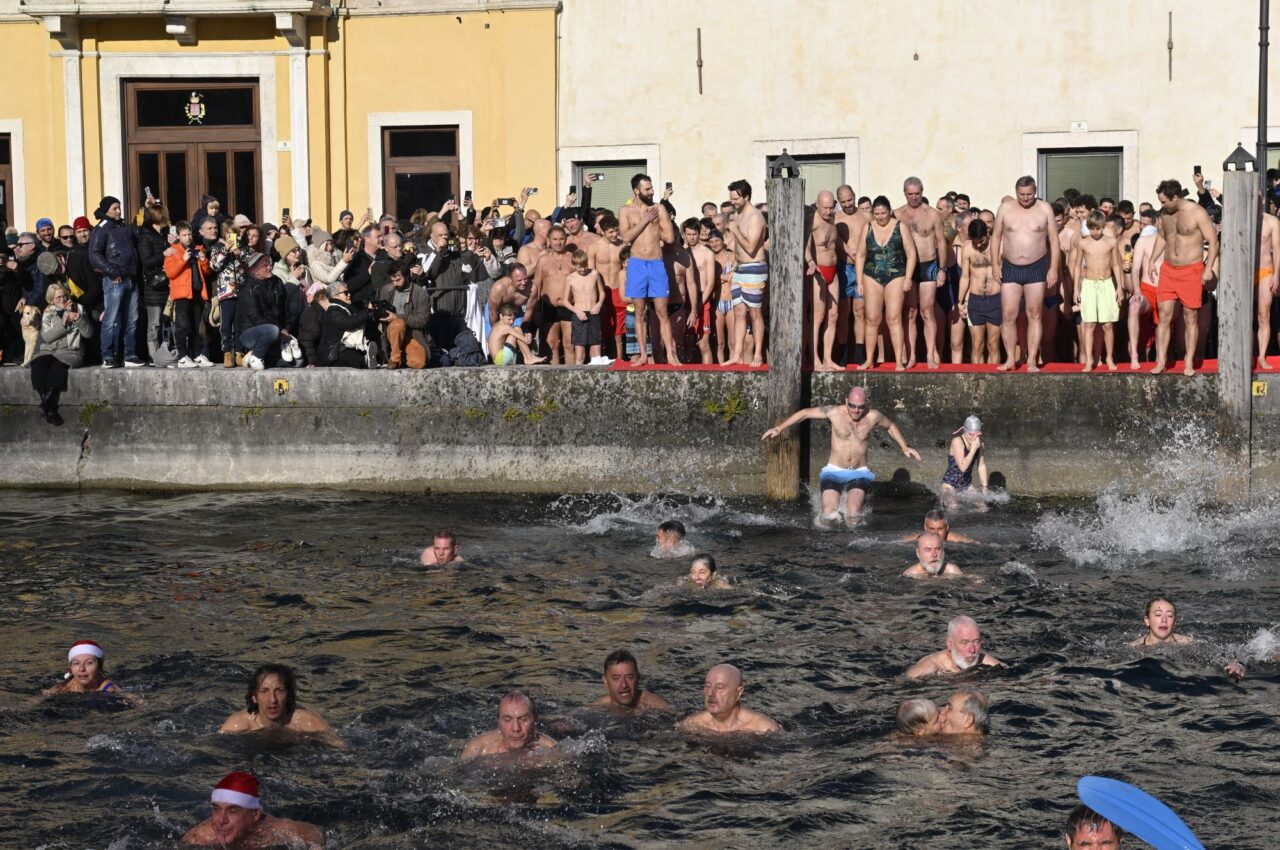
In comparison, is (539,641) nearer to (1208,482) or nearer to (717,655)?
(717,655)

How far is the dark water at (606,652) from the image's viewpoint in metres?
10.4

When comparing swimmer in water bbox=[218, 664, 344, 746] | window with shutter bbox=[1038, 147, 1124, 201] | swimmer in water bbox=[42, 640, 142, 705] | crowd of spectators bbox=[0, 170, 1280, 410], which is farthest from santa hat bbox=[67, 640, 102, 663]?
window with shutter bbox=[1038, 147, 1124, 201]

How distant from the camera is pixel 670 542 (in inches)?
650

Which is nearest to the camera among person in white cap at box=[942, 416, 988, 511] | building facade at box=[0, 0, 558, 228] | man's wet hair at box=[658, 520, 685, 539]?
man's wet hair at box=[658, 520, 685, 539]

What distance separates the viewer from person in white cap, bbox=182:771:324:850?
9.50 m

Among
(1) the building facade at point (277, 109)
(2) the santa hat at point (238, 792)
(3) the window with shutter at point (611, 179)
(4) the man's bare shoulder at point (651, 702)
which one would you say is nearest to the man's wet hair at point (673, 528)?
(4) the man's bare shoulder at point (651, 702)

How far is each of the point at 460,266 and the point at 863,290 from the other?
4.49 metres

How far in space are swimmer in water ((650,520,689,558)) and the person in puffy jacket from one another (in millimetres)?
6737

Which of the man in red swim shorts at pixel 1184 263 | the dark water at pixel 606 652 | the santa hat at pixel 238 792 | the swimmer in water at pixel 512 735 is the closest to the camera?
the santa hat at pixel 238 792

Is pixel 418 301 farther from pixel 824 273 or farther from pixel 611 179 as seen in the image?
pixel 611 179

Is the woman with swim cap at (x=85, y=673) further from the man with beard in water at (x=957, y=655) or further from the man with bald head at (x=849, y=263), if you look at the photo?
the man with bald head at (x=849, y=263)

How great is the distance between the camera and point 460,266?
64.6 ft

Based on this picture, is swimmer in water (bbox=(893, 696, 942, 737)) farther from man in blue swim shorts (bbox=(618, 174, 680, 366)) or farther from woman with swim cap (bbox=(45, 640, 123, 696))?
man in blue swim shorts (bbox=(618, 174, 680, 366))

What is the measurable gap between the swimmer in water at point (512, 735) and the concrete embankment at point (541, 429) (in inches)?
300
